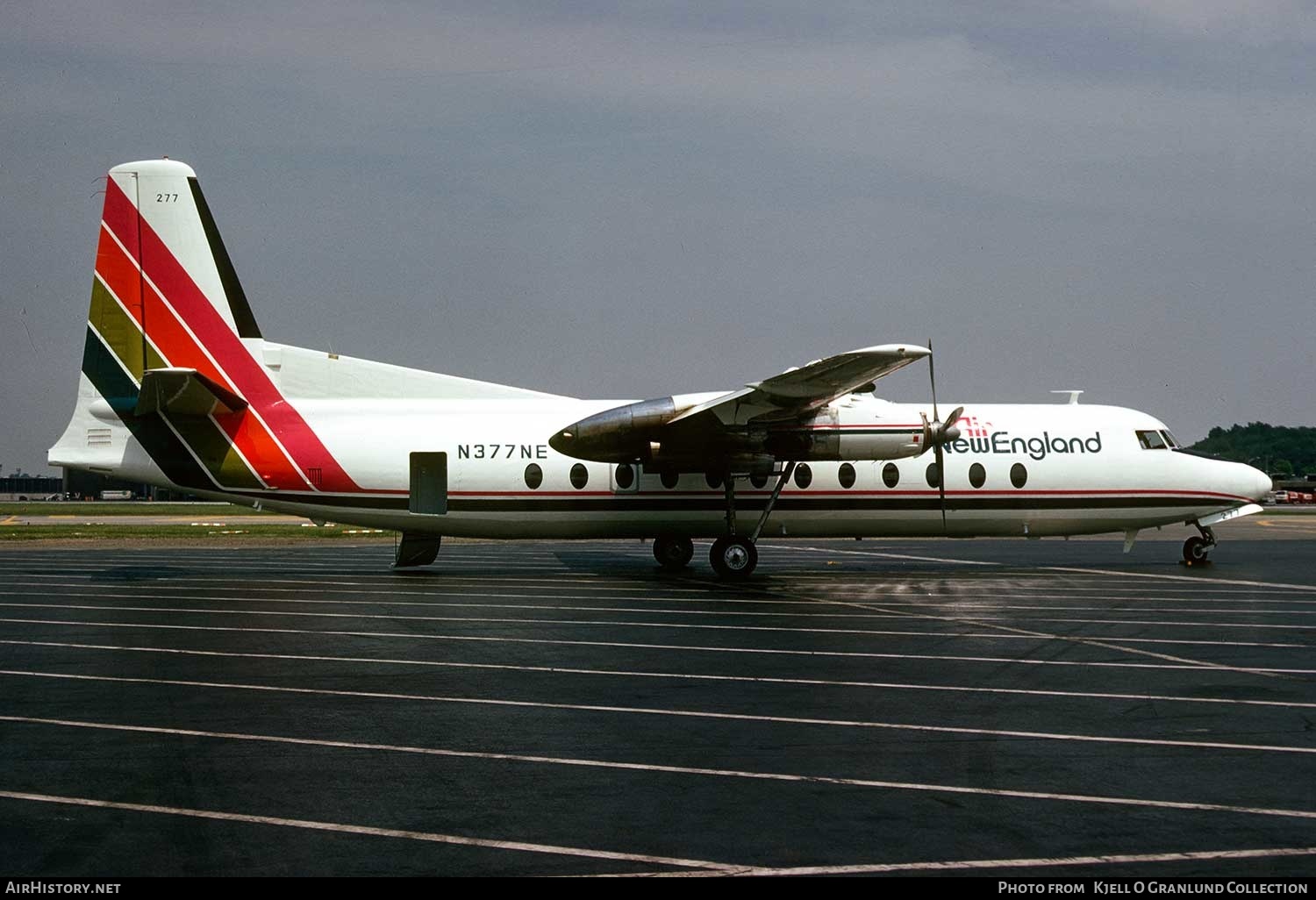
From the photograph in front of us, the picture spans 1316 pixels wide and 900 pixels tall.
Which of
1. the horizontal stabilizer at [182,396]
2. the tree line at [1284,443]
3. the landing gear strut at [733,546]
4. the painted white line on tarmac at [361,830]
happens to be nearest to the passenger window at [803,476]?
the landing gear strut at [733,546]

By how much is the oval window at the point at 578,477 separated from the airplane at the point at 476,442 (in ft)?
0.11

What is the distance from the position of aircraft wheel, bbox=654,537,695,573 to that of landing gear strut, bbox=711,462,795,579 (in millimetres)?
1298

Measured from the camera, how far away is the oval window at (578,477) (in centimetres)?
2342

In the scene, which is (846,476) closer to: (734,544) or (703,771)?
(734,544)

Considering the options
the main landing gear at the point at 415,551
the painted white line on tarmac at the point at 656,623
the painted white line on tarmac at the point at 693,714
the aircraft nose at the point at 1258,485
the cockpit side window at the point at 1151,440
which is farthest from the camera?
the aircraft nose at the point at 1258,485

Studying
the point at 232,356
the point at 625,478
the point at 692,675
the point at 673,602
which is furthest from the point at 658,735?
the point at 232,356

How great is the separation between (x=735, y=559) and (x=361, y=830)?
54.7 feet

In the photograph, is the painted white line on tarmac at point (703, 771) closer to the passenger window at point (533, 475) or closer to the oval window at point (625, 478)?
the passenger window at point (533, 475)

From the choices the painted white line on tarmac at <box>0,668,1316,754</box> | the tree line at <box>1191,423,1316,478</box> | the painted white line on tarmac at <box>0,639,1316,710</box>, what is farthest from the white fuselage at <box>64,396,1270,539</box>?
the tree line at <box>1191,423,1316,478</box>

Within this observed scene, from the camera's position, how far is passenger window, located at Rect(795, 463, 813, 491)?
24.0 m

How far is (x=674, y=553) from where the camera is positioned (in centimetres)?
2477

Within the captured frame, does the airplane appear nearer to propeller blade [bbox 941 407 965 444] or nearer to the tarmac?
propeller blade [bbox 941 407 965 444]
